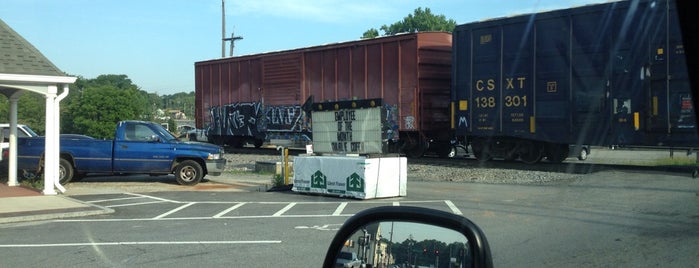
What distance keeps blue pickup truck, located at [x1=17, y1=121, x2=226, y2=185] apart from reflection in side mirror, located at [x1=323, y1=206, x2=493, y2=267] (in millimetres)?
14043

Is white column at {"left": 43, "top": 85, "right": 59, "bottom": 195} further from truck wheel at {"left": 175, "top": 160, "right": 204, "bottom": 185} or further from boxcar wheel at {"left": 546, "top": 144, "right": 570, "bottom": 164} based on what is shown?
boxcar wheel at {"left": 546, "top": 144, "right": 570, "bottom": 164}

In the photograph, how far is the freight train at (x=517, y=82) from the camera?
15609 mm

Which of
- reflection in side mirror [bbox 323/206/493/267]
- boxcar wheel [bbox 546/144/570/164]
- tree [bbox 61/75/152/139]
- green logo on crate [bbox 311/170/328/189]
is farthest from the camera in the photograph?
tree [bbox 61/75/152/139]

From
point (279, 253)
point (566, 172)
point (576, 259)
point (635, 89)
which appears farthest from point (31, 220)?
point (635, 89)

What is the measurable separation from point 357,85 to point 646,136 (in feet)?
35.0

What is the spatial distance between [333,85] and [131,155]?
33.7 feet

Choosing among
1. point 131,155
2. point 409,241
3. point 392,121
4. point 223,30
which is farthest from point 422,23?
point 409,241

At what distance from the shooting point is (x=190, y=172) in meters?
16.4

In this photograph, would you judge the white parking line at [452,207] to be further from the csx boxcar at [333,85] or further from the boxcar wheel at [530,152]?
the boxcar wheel at [530,152]

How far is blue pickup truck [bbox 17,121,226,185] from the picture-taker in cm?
1548

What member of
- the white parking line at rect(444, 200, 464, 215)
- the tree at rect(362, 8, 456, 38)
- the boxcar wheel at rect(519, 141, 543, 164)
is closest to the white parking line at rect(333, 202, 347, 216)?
the white parking line at rect(444, 200, 464, 215)

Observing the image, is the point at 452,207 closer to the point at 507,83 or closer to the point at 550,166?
the point at 550,166

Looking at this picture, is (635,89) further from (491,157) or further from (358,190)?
(358,190)

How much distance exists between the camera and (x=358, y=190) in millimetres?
12852
